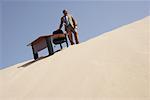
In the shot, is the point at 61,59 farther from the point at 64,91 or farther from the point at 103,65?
the point at 64,91

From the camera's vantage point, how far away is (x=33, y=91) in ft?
22.6

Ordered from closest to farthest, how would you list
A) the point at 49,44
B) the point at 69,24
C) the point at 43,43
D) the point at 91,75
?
the point at 91,75 < the point at 49,44 < the point at 43,43 < the point at 69,24

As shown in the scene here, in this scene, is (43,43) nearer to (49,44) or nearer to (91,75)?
(49,44)

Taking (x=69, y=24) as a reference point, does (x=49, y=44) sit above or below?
below

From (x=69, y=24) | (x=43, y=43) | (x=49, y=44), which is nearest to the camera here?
(x=49, y=44)

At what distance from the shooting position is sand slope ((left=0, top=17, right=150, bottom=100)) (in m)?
6.11

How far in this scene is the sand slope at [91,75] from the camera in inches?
240

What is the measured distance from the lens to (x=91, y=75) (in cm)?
691

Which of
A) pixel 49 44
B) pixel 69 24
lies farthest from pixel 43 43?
pixel 69 24

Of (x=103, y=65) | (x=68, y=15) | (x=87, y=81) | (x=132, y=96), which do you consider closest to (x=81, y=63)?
(x=103, y=65)

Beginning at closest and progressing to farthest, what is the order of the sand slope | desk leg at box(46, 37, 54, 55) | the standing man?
the sand slope, desk leg at box(46, 37, 54, 55), the standing man

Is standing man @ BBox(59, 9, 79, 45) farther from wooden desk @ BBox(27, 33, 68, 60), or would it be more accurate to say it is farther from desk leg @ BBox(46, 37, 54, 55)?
desk leg @ BBox(46, 37, 54, 55)

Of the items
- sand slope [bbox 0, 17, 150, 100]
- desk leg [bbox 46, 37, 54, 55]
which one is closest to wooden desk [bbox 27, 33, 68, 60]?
desk leg [bbox 46, 37, 54, 55]

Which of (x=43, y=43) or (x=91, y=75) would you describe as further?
(x=43, y=43)
